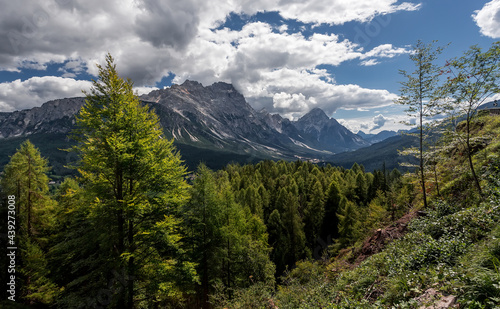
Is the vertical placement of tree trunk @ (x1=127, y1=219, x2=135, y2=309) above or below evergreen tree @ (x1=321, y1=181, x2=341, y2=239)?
above

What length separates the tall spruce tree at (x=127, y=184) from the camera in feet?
32.7

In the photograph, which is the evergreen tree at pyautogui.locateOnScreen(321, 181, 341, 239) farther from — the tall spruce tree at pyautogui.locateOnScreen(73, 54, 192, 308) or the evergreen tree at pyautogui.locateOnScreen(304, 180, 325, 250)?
the tall spruce tree at pyautogui.locateOnScreen(73, 54, 192, 308)

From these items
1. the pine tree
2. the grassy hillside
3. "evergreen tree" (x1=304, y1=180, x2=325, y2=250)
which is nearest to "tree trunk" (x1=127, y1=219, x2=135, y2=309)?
the grassy hillside

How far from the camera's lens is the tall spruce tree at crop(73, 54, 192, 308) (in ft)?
32.7

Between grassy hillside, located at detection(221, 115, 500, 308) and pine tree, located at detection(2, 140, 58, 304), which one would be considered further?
pine tree, located at detection(2, 140, 58, 304)

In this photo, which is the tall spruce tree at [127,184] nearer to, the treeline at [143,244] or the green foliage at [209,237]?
the treeline at [143,244]

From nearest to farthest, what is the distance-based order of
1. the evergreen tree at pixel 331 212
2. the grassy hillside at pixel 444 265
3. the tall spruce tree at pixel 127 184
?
the grassy hillside at pixel 444 265 → the tall spruce tree at pixel 127 184 → the evergreen tree at pixel 331 212

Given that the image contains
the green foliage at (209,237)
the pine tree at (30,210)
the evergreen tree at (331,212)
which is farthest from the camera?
the evergreen tree at (331,212)

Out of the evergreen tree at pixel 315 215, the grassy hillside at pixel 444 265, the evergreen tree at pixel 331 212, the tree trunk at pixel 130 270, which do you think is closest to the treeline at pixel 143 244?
the tree trunk at pixel 130 270

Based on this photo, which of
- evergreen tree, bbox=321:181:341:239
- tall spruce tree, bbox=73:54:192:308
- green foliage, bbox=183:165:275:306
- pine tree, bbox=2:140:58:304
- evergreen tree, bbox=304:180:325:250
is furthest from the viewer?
evergreen tree, bbox=321:181:341:239

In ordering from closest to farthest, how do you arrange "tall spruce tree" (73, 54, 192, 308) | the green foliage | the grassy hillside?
1. the grassy hillside
2. "tall spruce tree" (73, 54, 192, 308)
3. the green foliage

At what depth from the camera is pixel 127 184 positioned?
1107cm

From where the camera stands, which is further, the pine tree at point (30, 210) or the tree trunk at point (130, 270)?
the pine tree at point (30, 210)

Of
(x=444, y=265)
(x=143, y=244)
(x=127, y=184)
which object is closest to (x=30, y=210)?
(x=127, y=184)
